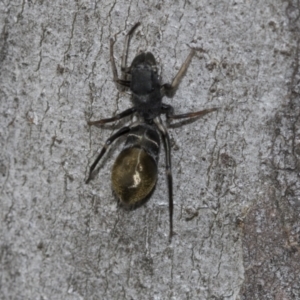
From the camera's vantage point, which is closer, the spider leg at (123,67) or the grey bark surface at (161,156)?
the grey bark surface at (161,156)

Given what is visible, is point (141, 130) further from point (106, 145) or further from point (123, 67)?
point (123, 67)

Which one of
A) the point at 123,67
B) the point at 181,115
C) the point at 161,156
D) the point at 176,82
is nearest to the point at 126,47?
the point at 123,67

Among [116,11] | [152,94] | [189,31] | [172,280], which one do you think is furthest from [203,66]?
[172,280]

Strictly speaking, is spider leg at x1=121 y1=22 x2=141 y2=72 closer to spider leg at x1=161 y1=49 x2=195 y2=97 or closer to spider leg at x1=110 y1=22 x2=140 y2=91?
spider leg at x1=110 y1=22 x2=140 y2=91

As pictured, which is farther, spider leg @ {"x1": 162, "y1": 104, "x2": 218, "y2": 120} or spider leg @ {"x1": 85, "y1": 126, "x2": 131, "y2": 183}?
spider leg @ {"x1": 85, "y1": 126, "x2": 131, "y2": 183}

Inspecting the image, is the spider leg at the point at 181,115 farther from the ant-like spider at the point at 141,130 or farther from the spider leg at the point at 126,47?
the spider leg at the point at 126,47

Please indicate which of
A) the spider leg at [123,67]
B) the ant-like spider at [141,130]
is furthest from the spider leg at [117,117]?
the spider leg at [123,67]

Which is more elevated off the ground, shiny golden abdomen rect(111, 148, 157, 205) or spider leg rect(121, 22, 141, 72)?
spider leg rect(121, 22, 141, 72)

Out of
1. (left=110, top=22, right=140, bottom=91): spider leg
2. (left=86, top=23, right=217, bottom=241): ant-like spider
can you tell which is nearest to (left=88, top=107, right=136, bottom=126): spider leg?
(left=86, top=23, right=217, bottom=241): ant-like spider

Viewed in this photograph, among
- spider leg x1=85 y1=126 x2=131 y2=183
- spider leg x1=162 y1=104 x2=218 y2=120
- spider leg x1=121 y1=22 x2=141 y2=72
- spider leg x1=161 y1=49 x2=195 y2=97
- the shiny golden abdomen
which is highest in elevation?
spider leg x1=121 y1=22 x2=141 y2=72
